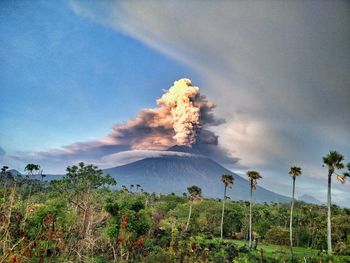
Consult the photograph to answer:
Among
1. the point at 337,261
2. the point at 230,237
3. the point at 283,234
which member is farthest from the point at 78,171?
the point at 337,261

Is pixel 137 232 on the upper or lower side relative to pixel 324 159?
lower

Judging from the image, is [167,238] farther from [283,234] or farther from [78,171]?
[78,171]

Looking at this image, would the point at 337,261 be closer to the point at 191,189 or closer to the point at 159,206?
the point at 191,189

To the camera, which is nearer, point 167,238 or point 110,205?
point 110,205

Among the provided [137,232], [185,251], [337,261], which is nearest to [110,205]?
[137,232]

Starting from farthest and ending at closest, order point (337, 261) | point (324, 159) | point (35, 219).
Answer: point (324, 159) → point (337, 261) → point (35, 219)

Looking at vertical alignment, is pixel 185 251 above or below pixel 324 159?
below

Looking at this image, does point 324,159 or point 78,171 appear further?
point 78,171

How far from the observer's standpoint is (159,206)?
102 ft

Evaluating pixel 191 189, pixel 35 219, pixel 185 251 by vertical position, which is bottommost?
pixel 185 251

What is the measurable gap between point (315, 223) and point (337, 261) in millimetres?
12730

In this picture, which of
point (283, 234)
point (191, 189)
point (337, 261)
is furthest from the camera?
point (191, 189)

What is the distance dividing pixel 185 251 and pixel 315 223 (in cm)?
1537

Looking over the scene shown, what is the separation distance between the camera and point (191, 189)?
88.1 feet
